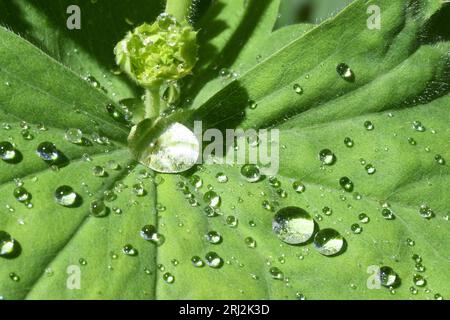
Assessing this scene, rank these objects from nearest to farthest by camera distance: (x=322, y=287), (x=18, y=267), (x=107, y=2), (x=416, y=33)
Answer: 1. (x=18, y=267)
2. (x=322, y=287)
3. (x=416, y=33)
4. (x=107, y=2)

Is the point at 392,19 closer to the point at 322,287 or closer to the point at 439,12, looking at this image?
the point at 439,12

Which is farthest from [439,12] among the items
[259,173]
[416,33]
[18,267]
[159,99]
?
[18,267]

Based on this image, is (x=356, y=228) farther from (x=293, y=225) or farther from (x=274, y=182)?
(x=274, y=182)

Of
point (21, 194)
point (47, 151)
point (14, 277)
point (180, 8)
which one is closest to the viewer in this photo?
point (14, 277)

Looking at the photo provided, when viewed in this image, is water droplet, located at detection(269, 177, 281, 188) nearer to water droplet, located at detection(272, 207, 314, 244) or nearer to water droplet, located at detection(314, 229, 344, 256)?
water droplet, located at detection(272, 207, 314, 244)

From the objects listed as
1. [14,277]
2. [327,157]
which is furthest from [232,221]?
[14,277]

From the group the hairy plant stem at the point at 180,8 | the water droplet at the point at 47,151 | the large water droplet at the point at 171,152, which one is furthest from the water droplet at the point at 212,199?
the hairy plant stem at the point at 180,8
